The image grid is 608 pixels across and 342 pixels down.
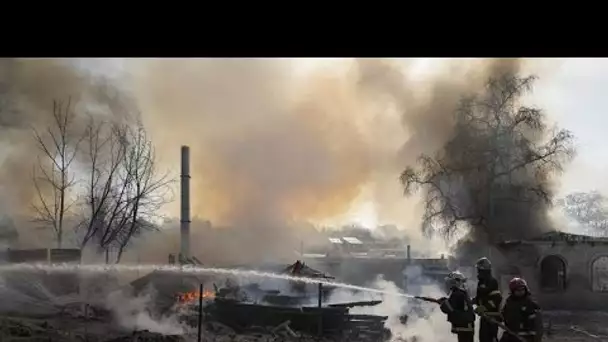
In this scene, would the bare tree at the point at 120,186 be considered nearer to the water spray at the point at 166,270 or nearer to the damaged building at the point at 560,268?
the water spray at the point at 166,270

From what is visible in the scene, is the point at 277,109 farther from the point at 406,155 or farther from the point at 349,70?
the point at 406,155

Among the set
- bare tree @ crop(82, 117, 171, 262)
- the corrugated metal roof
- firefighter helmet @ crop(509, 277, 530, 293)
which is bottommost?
firefighter helmet @ crop(509, 277, 530, 293)

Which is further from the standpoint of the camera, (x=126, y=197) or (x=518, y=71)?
(x=126, y=197)

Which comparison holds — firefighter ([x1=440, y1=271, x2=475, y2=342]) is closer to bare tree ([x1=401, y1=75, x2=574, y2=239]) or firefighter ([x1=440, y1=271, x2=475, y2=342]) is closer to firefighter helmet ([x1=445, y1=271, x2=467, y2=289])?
firefighter helmet ([x1=445, y1=271, x2=467, y2=289])

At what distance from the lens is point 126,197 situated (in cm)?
347

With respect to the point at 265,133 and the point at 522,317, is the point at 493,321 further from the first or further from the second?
the point at 265,133

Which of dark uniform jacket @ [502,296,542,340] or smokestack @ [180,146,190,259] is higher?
smokestack @ [180,146,190,259]

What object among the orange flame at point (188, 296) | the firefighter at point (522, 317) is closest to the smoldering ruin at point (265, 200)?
the orange flame at point (188, 296)

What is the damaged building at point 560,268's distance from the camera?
11.1ft

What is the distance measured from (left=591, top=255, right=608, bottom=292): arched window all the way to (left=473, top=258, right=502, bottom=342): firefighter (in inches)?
19.2

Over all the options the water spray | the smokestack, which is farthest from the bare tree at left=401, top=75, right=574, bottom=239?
the smokestack

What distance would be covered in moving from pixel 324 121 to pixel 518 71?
0.96m

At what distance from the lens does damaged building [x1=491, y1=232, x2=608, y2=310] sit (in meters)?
3.38

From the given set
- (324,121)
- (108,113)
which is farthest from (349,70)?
(108,113)
